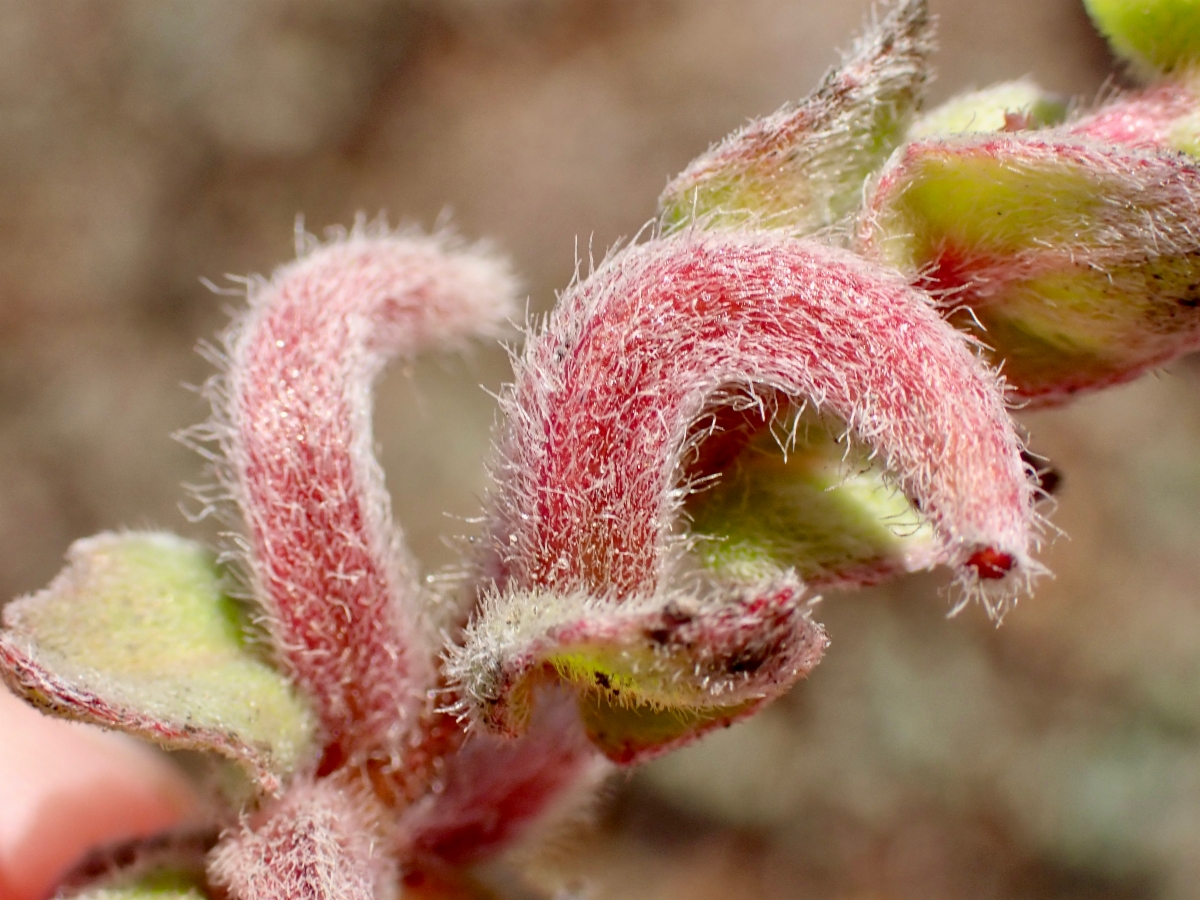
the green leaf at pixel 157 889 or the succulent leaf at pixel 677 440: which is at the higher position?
the succulent leaf at pixel 677 440

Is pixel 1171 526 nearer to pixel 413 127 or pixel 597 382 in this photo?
pixel 413 127

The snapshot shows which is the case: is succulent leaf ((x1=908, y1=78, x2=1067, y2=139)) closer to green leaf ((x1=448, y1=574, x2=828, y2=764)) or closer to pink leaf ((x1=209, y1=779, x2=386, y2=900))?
green leaf ((x1=448, y1=574, x2=828, y2=764))

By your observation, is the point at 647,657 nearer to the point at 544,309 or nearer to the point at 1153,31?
the point at 1153,31

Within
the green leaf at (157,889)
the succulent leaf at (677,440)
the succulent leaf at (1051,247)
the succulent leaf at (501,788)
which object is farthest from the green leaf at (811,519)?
the green leaf at (157,889)

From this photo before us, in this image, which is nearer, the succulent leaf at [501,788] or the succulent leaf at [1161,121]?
the succulent leaf at [1161,121]

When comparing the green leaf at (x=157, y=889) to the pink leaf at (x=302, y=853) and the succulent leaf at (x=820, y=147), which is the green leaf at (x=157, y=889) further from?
the succulent leaf at (x=820, y=147)

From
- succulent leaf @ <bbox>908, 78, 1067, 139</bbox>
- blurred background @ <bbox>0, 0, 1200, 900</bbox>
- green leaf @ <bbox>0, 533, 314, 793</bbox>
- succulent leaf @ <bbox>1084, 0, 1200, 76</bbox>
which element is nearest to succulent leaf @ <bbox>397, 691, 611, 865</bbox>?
green leaf @ <bbox>0, 533, 314, 793</bbox>

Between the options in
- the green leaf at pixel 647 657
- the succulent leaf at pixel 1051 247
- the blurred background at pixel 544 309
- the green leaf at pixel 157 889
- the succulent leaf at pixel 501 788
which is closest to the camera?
the green leaf at pixel 647 657
